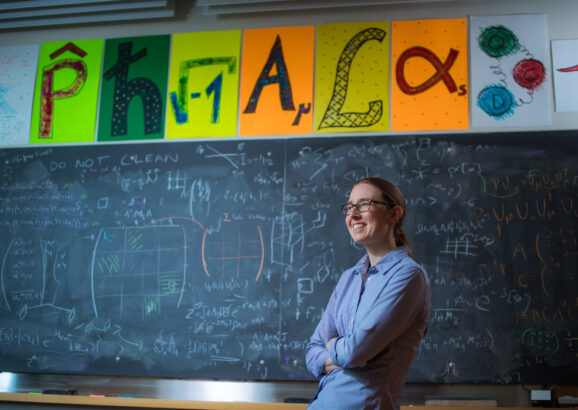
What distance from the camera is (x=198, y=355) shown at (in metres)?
3.18

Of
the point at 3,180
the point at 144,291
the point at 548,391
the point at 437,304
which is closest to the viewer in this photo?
the point at 548,391

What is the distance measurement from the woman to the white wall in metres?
1.72

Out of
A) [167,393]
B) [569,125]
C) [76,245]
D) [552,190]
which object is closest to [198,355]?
[167,393]

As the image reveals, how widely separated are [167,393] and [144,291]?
0.67 m

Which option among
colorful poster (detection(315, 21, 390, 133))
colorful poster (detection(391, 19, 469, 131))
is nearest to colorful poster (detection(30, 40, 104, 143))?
colorful poster (detection(315, 21, 390, 133))

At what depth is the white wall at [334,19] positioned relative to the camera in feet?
10.7

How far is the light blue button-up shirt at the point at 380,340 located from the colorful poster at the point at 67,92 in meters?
2.68

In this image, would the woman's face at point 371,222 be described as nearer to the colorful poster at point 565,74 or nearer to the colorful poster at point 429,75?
the colorful poster at point 429,75

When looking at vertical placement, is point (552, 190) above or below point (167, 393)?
above

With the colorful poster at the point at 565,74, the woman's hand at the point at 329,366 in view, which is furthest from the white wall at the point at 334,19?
the woman's hand at the point at 329,366

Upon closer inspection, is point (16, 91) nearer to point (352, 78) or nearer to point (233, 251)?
point (233, 251)

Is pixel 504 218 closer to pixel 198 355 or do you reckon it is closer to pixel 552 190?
pixel 552 190

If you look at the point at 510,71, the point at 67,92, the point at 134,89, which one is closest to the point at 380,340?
the point at 510,71

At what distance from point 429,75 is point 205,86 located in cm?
152
